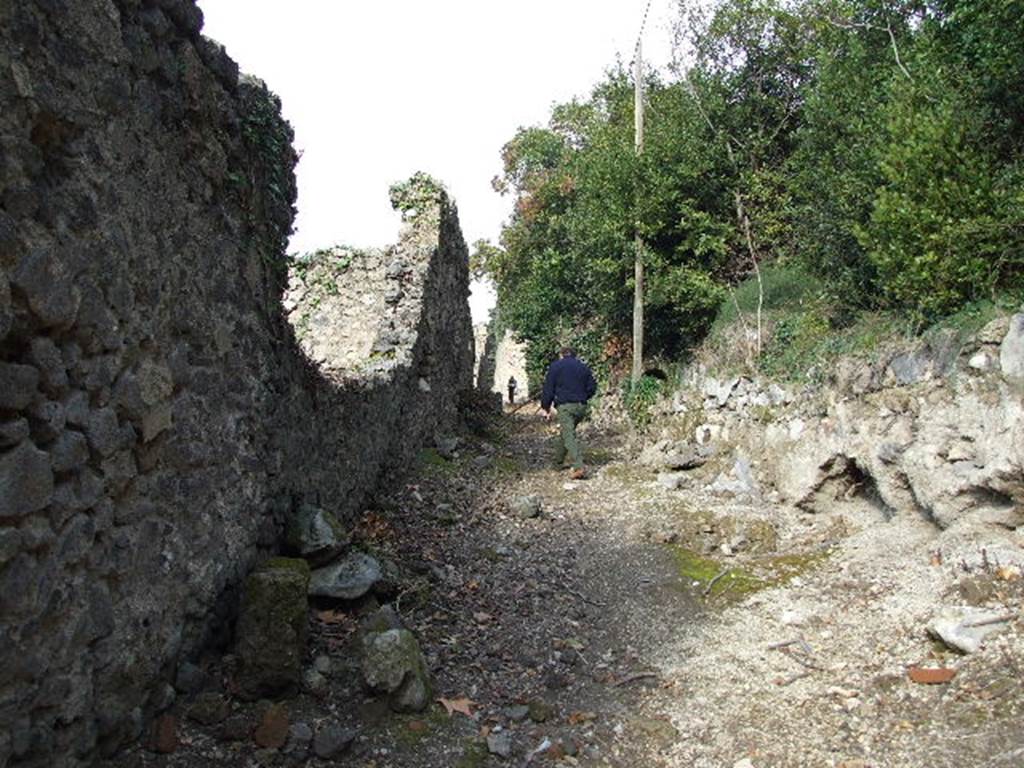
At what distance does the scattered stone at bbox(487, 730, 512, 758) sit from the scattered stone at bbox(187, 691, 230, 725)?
4.37 ft

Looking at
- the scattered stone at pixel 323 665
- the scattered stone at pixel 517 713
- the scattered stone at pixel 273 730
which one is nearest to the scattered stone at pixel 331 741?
the scattered stone at pixel 273 730

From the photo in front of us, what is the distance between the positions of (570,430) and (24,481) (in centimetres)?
817

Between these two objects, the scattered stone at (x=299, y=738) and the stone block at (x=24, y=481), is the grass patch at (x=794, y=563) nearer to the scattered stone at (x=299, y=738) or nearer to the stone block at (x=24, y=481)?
the scattered stone at (x=299, y=738)

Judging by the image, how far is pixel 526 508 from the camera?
26.2 ft

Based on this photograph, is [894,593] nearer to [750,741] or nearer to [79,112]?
[750,741]

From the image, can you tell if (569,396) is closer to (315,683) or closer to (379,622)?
(379,622)

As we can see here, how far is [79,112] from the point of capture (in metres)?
3.04

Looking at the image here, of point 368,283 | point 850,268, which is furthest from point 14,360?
point 850,268

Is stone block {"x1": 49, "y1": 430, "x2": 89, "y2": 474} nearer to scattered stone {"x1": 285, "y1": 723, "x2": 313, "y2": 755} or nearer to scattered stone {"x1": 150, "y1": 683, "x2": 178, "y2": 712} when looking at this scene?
scattered stone {"x1": 150, "y1": 683, "x2": 178, "y2": 712}

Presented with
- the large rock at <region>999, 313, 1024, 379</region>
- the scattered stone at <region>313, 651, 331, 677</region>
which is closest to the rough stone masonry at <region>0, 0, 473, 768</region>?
the scattered stone at <region>313, 651, 331, 677</region>

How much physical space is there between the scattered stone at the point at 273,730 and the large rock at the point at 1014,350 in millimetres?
5690

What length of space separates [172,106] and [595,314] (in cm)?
1461

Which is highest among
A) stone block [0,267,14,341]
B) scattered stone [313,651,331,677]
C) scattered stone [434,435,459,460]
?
stone block [0,267,14,341]

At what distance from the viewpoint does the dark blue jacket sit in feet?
34.7
